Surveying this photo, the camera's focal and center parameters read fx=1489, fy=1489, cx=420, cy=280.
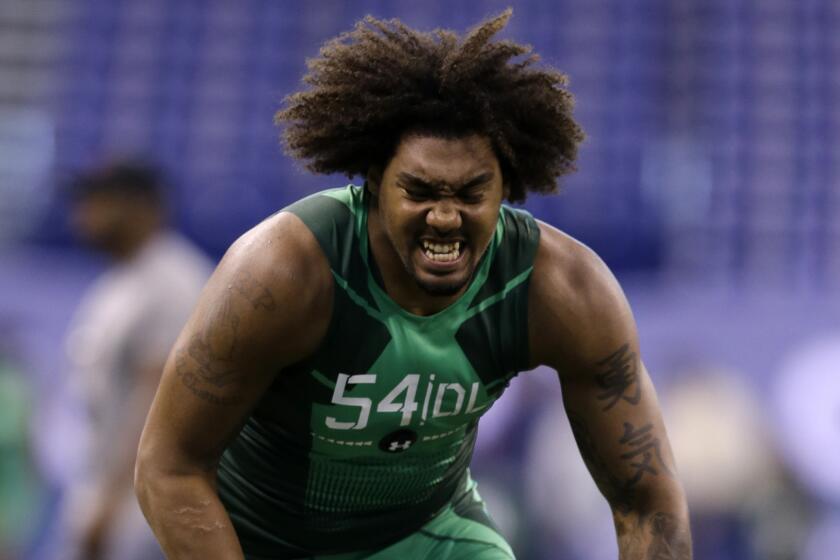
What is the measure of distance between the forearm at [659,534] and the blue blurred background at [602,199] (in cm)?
514

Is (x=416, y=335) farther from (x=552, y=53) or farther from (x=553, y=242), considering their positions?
(x=552, y=53)

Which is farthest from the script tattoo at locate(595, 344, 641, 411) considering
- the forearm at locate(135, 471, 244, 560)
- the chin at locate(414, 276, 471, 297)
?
the forearm at locate(135, 471, 244, 560)

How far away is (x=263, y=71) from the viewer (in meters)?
12.5

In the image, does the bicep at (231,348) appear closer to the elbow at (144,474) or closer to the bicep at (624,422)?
the elbow at (144,474)

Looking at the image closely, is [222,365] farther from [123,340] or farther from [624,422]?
[123,340]

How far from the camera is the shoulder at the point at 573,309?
377 cm

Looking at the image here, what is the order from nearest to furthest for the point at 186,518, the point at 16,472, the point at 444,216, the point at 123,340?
the point at 444,216, the point at 186,518, the point at 123,340, the point at 16,472

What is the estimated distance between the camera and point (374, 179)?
378cm

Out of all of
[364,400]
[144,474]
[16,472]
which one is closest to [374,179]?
[364,400]

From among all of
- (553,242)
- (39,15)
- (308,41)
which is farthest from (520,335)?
(39,15)

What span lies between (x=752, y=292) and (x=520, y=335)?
237 inches

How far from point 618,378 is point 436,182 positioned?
0.75 meters

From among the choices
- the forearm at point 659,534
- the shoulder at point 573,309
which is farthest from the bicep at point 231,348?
the forearm at point 659,534

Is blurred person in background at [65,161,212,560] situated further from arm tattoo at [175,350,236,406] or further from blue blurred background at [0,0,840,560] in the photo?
arm tattoo at [175,350,236,406]
